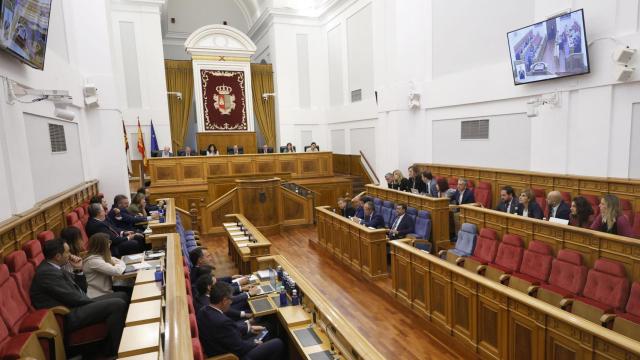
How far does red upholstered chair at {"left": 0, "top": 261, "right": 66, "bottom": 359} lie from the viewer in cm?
231

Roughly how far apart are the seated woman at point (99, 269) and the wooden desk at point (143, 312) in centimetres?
64

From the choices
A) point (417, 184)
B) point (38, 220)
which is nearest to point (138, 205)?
point (38, 220)

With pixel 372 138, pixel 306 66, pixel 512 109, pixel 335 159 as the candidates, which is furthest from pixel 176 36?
pixel 512 109

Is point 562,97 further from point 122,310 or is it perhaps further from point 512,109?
point 122,310

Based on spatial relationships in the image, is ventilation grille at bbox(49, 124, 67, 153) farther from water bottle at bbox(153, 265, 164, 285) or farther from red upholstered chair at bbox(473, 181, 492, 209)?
red upholstered chair at bbox(473, 181, 492, 209)

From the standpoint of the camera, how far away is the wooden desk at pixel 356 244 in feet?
16.6

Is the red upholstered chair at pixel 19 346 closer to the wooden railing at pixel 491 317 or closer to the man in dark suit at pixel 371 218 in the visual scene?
the wooden railing at pixel 491 317

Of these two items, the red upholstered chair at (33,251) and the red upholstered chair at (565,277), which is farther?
the red upholstered chair at (565,277)

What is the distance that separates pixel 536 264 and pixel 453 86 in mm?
5078

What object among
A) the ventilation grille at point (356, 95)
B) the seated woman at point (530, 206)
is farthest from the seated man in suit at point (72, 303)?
the ventilation grille at point (356, 95)

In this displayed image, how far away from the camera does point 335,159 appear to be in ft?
42.0

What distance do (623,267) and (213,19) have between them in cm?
1561

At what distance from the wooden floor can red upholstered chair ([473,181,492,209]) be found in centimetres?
282

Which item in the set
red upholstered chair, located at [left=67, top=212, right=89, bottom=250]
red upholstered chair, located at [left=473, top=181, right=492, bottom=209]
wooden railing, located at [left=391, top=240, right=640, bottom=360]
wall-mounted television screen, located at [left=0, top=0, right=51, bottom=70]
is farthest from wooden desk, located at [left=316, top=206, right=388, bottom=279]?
wall-mounted television screen, located at [left=0, top=0, right=51, bottom=70]
